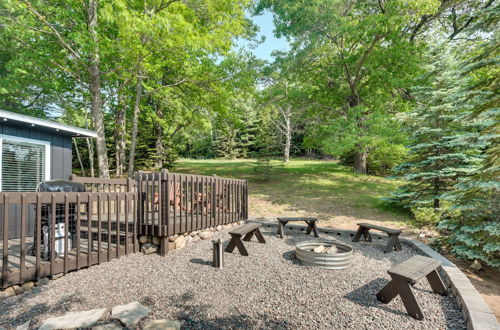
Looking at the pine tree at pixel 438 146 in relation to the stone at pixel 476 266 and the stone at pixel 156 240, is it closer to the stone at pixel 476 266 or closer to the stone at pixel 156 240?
the stone at pixel 476 266

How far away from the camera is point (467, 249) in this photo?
508 cm

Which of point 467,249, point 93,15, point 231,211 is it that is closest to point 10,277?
point 231,211

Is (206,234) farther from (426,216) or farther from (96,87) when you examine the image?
(96,87)

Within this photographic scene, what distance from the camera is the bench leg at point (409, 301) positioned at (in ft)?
9.61

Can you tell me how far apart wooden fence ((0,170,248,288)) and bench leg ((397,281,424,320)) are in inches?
143

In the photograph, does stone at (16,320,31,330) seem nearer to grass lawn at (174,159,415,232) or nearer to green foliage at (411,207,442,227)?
grass lawn at (174,159,415,232)

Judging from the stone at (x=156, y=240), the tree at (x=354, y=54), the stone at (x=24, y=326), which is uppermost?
the tree at (x=354, y=54)

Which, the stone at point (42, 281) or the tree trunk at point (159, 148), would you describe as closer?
the stone at point (42, 281)

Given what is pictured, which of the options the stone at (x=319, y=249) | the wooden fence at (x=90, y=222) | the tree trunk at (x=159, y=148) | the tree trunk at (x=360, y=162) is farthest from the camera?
the tree trunk at (x=159, y=148)

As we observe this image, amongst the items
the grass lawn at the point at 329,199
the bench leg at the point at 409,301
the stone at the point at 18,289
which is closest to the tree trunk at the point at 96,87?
the grass lawn at the point at 329,199

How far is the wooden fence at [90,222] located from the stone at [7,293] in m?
0.11

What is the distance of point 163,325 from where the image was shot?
2648 mm

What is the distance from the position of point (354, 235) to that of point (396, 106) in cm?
1079

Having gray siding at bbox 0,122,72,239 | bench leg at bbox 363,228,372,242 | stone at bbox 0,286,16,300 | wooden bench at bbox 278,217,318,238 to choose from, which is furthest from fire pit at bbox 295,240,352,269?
gray siding at bbox 0,122,72,239
